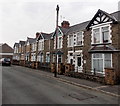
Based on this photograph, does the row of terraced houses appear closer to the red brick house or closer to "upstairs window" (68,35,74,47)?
"upstairs window" (68,35,74,47)

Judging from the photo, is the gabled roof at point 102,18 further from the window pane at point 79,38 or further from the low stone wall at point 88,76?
the low stone wall at point 88,76

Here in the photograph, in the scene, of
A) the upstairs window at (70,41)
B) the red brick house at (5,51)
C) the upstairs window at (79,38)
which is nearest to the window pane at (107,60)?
the upstairs window at (79,38)

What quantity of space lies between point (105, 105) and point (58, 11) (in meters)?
12.6

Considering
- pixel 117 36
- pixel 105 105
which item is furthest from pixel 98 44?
pixel 105 105

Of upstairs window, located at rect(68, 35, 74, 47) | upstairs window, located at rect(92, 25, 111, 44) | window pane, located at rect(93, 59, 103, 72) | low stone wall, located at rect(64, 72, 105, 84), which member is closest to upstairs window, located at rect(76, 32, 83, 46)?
upstairs window, located at rect(68, 35, 74, 47)

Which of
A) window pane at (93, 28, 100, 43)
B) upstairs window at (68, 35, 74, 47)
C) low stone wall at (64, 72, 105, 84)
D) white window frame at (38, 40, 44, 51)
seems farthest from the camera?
white window frame at (38, 40, 44, 51)

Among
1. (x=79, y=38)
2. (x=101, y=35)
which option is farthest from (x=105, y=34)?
(x=79, y=38)

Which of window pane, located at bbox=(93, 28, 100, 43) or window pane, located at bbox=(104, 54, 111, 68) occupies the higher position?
window pane, located at bbox=(93, 28, 100, 43)

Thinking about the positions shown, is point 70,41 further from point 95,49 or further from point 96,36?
point 95,49

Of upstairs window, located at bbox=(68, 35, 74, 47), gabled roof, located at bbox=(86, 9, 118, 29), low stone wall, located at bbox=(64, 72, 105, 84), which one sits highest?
gabled roof, located at bbox=(86, 9, 118, 29)

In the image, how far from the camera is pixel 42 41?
29688mm

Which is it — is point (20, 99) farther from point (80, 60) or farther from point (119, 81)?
point (80, 60)

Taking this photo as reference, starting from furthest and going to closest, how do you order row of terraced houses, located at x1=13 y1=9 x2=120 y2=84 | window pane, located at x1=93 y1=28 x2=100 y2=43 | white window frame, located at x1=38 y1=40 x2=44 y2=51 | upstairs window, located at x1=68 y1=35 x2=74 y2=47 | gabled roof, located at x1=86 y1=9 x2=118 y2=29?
white window frame, located at x1=38 y1=40 x2=44 y2=51 → upstairs window, located at x1=68 y1=35 x2=74 y2=47 → window pane, located at x1=93 y1=28 x2=100 y2=43 → gabled roof, located at x1=86 y1=9 x2=118 y2=29 → row of terraced houses, located at x1=13 y1=9 x2=120 y2=84

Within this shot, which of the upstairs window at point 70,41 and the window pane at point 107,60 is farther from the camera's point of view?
the upstairs window at point 70,41
